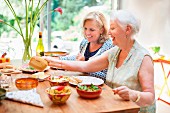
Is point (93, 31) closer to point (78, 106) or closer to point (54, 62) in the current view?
point (54, 62)

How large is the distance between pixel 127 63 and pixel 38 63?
684mm

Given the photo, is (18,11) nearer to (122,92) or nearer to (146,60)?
(146,60)

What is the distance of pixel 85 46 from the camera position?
9.10 ft

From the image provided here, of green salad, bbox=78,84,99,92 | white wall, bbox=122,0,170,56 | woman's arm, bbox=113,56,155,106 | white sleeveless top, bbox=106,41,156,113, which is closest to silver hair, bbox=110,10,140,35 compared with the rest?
white sleeveless top, bbox=106,41,156,113

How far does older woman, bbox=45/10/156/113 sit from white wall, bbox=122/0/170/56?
1352 millimetres

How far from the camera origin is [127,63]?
6.68ft

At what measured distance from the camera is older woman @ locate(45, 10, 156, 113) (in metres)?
1.88

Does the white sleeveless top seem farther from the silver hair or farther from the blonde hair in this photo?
the blonde hair

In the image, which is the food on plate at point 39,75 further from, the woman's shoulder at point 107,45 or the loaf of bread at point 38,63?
the woman's shoulder at point 107,45

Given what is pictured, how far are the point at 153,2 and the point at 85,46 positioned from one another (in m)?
1.39

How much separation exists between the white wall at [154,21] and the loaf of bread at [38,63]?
1604mm

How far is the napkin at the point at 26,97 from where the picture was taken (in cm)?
148

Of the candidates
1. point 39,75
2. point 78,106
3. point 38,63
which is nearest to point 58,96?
point 78,106

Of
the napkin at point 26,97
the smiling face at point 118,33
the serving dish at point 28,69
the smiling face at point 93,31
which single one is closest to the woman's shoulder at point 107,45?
the smiling face at point 93,31
